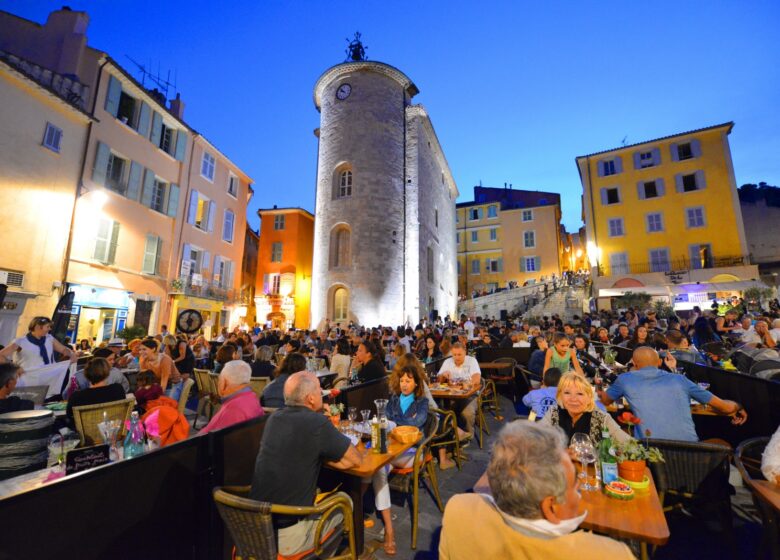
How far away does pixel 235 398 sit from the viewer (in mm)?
3156

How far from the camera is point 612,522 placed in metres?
1.86

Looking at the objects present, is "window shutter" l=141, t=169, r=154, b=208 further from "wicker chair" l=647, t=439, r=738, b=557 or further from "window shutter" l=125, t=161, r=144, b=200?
"wicker chair" l=647, t=439, r=738, b=557

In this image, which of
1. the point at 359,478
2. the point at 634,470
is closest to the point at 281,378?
the point at 359,478

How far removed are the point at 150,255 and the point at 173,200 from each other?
2.91m

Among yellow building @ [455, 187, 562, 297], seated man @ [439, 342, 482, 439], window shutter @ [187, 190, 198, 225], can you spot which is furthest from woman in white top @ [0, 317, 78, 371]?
yellow building @ [455, 187, 562, 297]

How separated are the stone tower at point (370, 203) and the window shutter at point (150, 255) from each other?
730cm

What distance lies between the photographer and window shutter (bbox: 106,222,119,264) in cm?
1404

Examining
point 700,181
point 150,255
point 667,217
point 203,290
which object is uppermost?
point 700,181

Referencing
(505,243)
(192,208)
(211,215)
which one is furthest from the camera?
(505,243)

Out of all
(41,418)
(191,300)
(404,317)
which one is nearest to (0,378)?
(41,418)

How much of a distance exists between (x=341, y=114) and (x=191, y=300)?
12535 mm

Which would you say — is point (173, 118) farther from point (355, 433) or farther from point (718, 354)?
point (718, 354)

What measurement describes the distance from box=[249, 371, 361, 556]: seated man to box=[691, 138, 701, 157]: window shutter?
29.7 m

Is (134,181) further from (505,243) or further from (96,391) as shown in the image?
(505,243)
